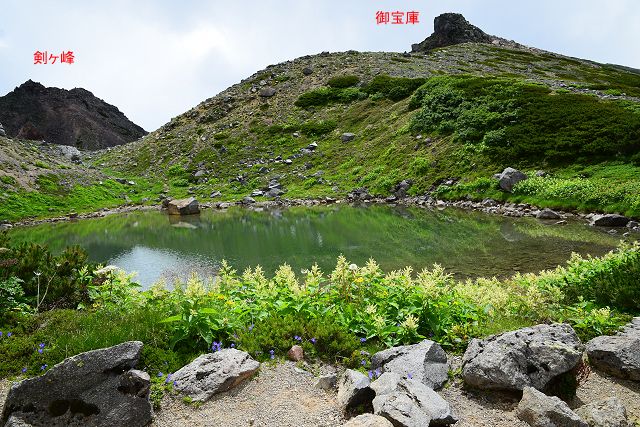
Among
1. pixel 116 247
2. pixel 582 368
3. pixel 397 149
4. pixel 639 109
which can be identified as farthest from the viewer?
pixel 397 149

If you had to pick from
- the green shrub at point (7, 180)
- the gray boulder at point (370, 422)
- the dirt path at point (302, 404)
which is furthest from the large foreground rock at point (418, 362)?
the green shrub at point (7, 180)

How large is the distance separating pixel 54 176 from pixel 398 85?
173 feet

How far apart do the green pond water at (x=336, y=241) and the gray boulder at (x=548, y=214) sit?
1.14m

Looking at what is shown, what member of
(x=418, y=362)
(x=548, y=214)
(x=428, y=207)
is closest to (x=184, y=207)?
(x=428, y=207)

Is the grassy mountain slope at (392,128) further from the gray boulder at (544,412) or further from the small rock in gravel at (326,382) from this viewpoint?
the small rock in gravel at (326,382)

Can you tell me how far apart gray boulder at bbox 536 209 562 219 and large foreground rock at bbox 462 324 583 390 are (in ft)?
74.8

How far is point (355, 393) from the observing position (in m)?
5.68

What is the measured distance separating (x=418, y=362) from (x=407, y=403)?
137cm

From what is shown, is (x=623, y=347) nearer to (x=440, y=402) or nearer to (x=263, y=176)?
(x=440, y=402)

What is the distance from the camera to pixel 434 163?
42.2 meters

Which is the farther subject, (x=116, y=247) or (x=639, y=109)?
(x=639, y=109)

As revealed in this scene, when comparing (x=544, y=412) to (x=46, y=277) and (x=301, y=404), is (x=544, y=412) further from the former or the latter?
(x=46, y=277)

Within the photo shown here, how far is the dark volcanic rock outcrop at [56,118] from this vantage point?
150 metres

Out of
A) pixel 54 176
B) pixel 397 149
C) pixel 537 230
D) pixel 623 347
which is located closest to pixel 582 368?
pixel 623 347
